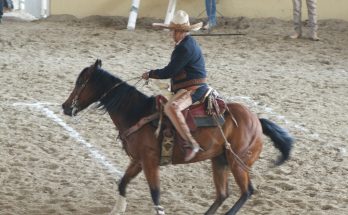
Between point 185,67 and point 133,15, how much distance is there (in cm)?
983

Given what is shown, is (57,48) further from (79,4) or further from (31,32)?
(79,4)

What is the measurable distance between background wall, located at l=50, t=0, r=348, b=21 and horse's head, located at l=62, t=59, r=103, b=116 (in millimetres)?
10560

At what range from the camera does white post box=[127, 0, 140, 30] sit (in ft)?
50.9

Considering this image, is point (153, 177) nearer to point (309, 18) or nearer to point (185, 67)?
point (185, 67)

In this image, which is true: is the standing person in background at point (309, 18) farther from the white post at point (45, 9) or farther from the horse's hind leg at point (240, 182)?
the horse's hind leg at point (240, 182)

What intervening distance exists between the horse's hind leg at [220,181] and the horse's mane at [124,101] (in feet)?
2.42

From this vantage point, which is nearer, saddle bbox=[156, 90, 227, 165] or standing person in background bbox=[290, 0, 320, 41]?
saddle bbox=[156, 90, 227, 165]

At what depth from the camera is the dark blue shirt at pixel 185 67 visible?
5809mm

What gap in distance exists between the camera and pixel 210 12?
50.4 ft

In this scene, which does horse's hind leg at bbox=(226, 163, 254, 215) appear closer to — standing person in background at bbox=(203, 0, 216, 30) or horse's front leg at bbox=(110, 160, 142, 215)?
horse's front leg at bbox=(110, 160, 142, 215)

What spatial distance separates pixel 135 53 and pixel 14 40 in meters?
2.46

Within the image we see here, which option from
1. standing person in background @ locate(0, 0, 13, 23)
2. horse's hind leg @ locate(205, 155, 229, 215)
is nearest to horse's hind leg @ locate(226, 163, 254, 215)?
horse's hind leg @ locate(205, 155, 229, 215)

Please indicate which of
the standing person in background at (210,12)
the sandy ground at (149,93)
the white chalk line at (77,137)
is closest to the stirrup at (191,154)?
the sandy ground at (149,93)

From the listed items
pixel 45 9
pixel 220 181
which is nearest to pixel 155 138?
pixel 220 181
